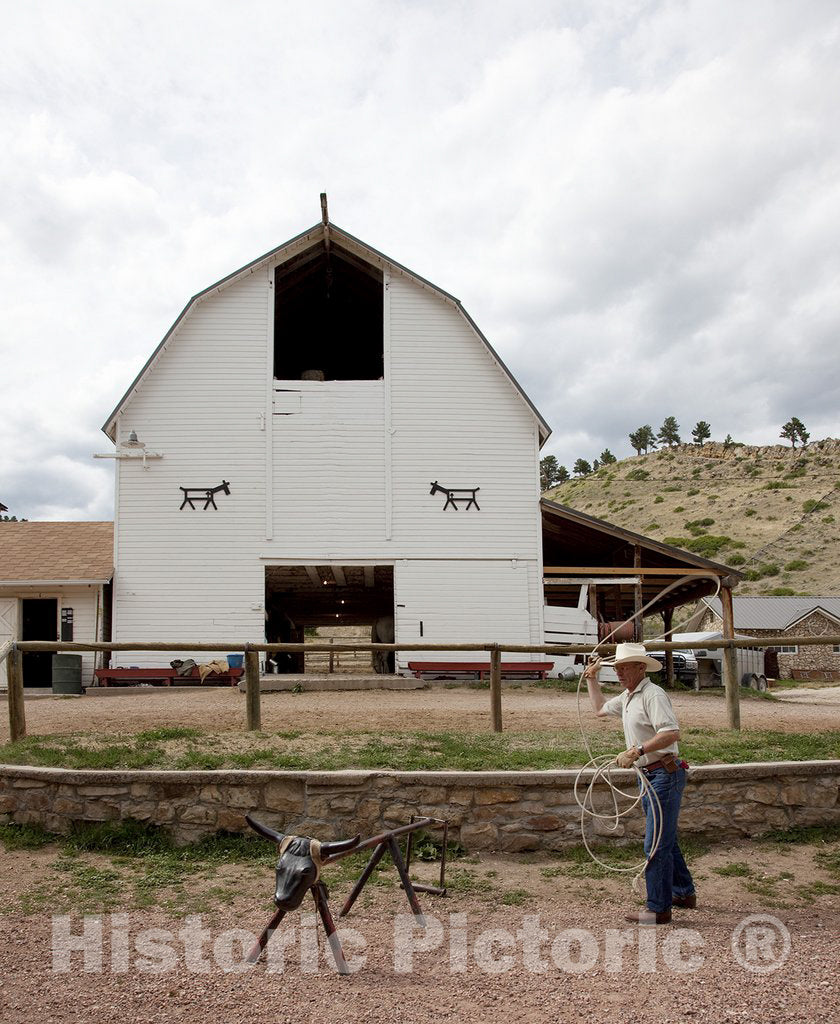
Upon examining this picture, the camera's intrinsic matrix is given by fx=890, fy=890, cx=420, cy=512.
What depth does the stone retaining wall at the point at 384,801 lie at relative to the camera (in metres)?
6.66

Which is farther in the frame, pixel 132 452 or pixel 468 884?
pixel 132 452

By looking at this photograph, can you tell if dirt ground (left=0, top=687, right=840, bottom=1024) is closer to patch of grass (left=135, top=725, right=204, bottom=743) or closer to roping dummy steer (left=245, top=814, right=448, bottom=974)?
roping dummy steer (left=245, top=814, right=448, bottom=974)

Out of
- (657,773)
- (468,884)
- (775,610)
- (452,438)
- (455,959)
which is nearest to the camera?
(455,959)

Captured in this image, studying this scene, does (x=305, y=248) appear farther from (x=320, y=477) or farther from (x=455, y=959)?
(x=455, y=959)

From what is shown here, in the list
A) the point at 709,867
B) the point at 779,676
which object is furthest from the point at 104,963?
the point at 779,676

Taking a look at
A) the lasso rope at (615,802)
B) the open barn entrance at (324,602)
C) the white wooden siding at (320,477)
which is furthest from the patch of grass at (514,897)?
the white wooden siding at (320,477)

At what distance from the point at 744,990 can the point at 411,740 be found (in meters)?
3.94

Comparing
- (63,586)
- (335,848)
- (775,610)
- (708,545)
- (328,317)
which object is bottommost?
(335,848)

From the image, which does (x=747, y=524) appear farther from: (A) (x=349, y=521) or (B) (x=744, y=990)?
(B) (x=744, y=990)

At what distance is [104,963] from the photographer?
4668 mm

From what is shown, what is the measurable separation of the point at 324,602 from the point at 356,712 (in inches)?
570

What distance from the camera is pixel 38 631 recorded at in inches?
878

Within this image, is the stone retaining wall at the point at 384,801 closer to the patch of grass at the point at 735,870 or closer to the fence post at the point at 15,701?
the patch of grass at the point at 735,870

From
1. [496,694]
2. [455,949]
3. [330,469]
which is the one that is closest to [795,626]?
[330,469]
